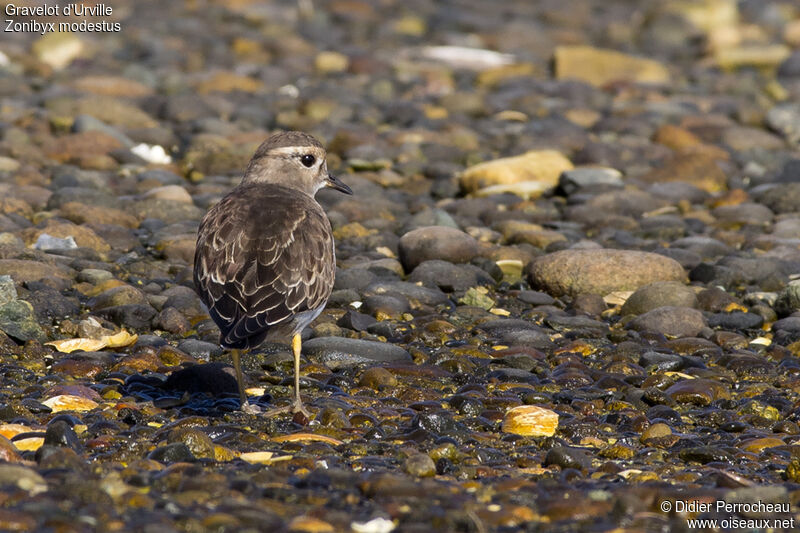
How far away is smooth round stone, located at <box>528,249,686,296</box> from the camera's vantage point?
10281mm

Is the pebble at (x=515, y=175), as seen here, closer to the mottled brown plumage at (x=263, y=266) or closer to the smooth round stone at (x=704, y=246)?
the smooth round stone at (x=704, y=246)

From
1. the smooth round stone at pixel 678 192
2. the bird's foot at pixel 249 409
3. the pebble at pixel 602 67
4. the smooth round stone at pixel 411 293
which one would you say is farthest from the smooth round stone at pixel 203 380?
the pebble at pixel 602 67

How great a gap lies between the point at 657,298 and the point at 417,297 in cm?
216

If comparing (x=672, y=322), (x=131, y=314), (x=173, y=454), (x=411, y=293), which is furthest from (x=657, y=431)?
(x=131, y=314)

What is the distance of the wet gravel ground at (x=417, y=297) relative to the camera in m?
5.80

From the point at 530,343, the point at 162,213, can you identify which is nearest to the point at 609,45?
the point at 162,213

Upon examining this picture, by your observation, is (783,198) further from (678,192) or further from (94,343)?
(94,343)

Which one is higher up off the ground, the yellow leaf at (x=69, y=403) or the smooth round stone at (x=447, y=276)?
the smooth round stone at (x=447, y=276)

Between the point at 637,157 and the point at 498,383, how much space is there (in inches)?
314

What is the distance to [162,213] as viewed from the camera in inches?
467

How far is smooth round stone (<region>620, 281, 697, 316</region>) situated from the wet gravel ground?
3cm

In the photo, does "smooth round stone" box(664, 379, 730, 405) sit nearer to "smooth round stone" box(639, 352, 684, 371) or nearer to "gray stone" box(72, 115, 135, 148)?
"smooth round stone" box(639, 352, 684, 371)

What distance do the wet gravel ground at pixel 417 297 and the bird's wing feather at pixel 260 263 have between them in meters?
0.70

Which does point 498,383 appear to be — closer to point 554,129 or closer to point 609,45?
point 554,129
